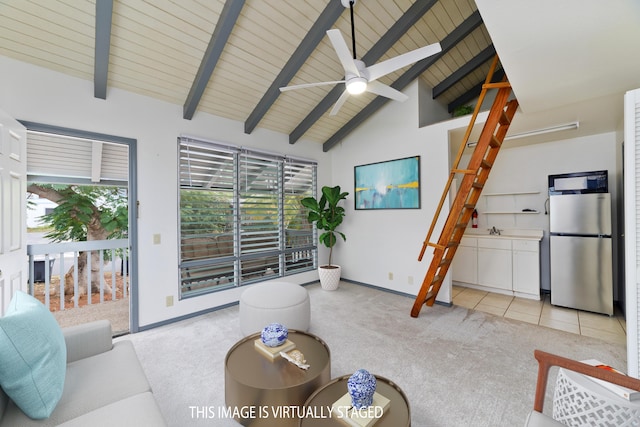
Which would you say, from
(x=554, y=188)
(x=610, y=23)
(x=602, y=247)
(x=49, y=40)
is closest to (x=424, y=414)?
(x=610, y=23)

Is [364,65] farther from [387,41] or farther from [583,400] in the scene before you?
[583,400]

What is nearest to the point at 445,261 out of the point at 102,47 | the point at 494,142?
the point at 494,142

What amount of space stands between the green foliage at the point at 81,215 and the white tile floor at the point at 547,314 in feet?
17.8

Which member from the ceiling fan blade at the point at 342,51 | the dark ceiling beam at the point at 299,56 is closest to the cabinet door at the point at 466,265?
the ceiling fan blade at the point at 342,51

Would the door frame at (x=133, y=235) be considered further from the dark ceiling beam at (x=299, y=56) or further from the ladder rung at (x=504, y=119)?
the ladder rung at (x=504, y=119)

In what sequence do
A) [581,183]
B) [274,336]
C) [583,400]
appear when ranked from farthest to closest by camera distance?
[581,183] → [274,336] → [583,400]

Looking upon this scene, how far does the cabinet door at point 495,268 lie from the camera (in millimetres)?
4039

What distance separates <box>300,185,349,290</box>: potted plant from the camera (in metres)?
4.42

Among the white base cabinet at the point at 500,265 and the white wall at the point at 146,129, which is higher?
the white wall at the point at 146,129

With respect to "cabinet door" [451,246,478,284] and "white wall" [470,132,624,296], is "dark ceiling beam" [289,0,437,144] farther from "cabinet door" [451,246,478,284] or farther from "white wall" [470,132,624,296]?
"cabinet door" [451,246,478,284]

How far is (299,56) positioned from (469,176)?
2.34 meters

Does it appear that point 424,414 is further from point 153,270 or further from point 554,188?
point 554,188

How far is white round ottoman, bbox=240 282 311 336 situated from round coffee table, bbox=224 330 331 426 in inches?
29.9

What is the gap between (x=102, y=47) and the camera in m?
2.29
